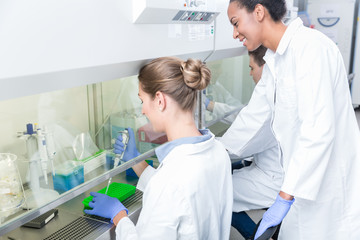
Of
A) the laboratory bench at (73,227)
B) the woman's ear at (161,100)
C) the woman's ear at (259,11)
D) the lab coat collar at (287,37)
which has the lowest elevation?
the laboratory bench at (73,227)

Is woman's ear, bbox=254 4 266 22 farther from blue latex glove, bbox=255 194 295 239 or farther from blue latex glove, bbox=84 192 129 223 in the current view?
blue latex glove, bbox=84 192 129 223

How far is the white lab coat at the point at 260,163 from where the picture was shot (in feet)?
5.92

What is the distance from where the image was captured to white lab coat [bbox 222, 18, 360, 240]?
1.29 m

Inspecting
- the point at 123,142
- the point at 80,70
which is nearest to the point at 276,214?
the point at 123,142

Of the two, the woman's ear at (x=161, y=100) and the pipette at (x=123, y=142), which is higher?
the woman's ear at (x=161, y=100)

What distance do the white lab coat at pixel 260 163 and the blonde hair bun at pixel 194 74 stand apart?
0.69m

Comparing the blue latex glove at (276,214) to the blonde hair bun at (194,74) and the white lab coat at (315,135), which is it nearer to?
the white lab coat at (315,135)

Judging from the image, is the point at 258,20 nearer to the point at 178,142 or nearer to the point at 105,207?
the point at 178,142

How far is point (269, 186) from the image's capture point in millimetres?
1812

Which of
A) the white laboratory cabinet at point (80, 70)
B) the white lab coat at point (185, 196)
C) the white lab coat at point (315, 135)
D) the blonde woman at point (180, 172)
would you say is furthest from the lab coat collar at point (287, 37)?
the white lab coat at point (185, 196)

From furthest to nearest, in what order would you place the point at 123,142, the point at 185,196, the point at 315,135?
the point at 123,142 → the point at 315,135 → the point at 185,196

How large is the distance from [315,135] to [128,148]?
2.73ft

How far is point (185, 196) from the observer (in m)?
1.02

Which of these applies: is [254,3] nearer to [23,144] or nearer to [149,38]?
[149,38]
